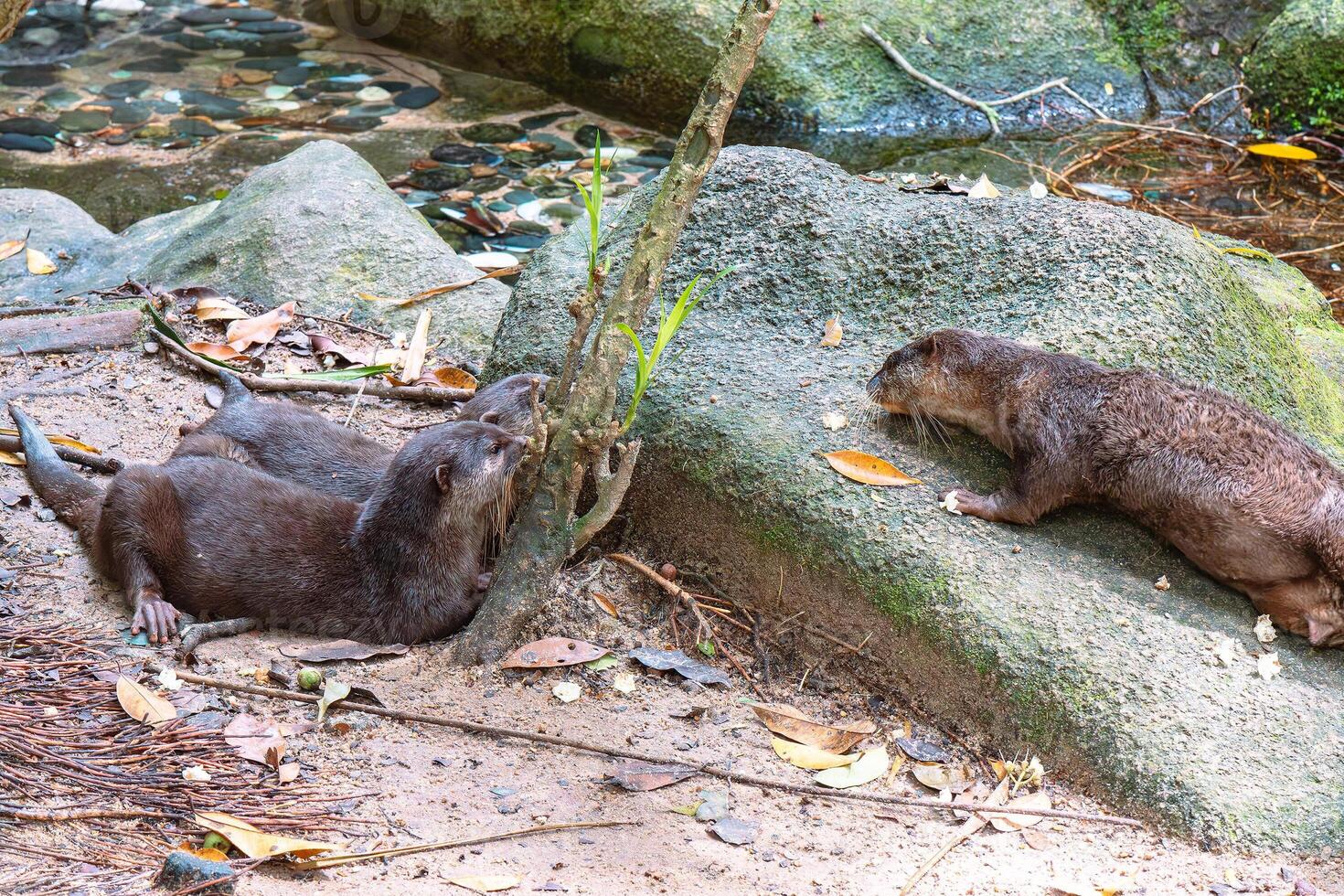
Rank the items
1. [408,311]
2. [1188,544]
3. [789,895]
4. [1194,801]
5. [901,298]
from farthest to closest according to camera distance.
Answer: [408,311], [901,298], [1188,544], [1194,801], [789,895]

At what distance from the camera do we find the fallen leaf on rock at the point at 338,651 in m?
3.51

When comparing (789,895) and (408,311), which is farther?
(408,311)

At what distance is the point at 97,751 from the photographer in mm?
2746

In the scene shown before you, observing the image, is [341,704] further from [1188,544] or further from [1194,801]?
[1188,544]

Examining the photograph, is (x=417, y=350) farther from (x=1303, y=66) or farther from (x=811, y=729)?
(x=1303, y=66)

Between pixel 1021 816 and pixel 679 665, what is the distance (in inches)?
38.5

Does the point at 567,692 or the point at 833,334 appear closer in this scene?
the point at 567,692

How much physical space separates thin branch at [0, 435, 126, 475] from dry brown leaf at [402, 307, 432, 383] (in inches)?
48.0

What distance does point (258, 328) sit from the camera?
541 centimetres

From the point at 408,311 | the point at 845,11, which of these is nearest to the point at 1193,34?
the point at 845,11

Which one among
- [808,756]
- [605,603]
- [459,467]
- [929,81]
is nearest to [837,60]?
[929,81]

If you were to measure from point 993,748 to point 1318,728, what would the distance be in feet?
2.41

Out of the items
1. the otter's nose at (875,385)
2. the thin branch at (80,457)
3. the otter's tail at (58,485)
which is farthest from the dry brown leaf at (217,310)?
the otter's nose at (875,385)

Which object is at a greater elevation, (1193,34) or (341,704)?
(1193,34)
